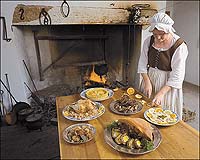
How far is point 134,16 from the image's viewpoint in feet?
7.35

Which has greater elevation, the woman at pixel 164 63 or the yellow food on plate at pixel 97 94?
the woman at pixel 164 63

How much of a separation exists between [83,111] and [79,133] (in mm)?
210

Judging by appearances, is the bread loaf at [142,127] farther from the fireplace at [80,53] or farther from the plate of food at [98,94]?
the fireplace at [80,53]

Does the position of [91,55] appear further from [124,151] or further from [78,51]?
[124,151]

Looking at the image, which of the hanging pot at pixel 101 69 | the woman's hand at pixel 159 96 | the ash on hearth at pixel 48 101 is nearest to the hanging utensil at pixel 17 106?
the ash on hearth at pixel 48 101

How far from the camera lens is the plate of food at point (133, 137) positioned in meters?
Answer: 0.69

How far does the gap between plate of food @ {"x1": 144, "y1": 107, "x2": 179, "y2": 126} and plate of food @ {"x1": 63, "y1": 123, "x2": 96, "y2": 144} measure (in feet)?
1.02

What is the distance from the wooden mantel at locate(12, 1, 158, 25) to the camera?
6.39 feet

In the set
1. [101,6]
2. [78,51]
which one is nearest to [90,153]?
[101,6]

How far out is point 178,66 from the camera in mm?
1120

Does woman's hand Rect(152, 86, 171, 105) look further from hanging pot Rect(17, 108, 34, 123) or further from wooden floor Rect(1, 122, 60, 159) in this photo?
hanging pot Rect(17, 108, 34, 123)

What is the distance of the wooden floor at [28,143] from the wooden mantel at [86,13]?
1272 mm

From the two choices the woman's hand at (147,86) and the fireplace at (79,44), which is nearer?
the woman's hand at (147,86)

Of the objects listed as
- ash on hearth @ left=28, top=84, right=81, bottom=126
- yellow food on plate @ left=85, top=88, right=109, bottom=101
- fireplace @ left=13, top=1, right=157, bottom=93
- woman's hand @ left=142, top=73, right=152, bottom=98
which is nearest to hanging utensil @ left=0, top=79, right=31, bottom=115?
ash on hearth @ left=28, top=84, right=81, bottom=126
